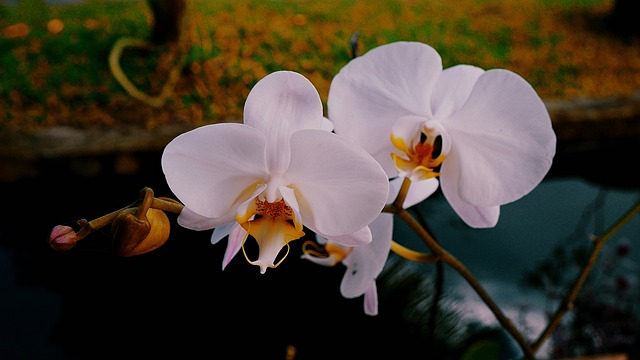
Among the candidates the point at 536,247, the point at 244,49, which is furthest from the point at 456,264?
the point at 244,49

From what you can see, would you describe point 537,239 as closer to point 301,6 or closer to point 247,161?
point 301,6

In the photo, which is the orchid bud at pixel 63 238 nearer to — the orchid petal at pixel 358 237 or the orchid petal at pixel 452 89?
the orchid petal at pixel 358 237

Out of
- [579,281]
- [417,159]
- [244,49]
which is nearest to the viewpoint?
[417,159]

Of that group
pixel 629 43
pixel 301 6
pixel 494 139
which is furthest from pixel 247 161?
pixel 629 43

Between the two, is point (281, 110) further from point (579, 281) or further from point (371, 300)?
point (579, 281)

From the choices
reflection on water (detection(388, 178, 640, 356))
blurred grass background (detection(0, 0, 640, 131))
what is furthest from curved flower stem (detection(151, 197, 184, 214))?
blurred grass background (detection(0, 0, 640, 131))

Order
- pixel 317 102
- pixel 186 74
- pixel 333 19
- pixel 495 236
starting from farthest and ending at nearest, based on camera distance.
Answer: pixel 333 19, pixel 186 74, pixel 495 236, pixel 317 102

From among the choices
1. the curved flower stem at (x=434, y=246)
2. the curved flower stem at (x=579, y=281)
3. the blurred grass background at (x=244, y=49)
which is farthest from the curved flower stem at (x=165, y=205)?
the blurred grass background at (x=244, y=49)
